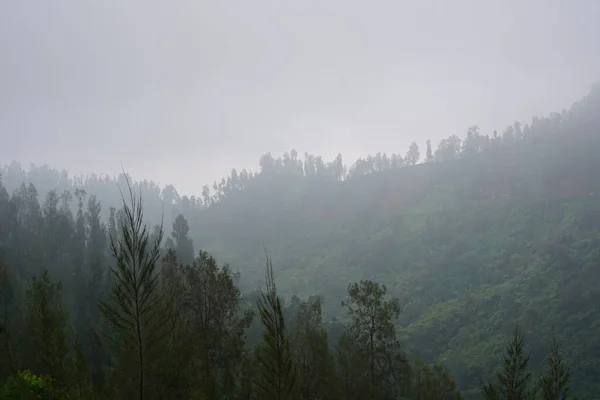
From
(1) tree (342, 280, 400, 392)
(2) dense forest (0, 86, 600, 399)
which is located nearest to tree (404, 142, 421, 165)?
(2) dense forest (0, 86, 600, 399)

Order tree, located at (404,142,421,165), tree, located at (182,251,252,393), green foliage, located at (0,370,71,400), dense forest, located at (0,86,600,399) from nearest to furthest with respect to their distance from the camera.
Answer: green foliage, located at (0,370,71,400) < dense forest, located at (0,86,600,399) < tree, located at (182,251,252,393) < tree, located at (404,142,421,165)

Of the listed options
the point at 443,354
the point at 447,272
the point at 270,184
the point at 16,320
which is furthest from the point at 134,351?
the point at 270,184

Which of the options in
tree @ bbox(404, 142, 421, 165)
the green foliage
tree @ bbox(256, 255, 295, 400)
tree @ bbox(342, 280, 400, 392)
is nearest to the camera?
tree @ bbox(256, 255, 295, 400)

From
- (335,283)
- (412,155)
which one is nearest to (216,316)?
(335,283)

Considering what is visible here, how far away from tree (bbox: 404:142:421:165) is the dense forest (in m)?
1.09

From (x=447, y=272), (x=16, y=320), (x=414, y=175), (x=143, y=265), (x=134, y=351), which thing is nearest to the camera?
(x=143, y=265)

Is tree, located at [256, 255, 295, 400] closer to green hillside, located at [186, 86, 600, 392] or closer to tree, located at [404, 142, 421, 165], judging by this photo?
green hillside, located at [186, 86, 600, 392]

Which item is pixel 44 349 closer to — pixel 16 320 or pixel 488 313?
pixel 16 320

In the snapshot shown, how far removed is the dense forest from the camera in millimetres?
15719

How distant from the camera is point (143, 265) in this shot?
7.87m

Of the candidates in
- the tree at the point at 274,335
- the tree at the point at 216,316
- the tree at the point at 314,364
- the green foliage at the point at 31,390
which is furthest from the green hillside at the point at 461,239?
the tree at the point at 274,335

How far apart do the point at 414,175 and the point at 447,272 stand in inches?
2802

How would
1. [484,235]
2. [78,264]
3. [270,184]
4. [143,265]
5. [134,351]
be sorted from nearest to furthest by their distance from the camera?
[143,265] → [134,351] → [78,264] → [484,235] → [270,184]

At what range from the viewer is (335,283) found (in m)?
99.1
